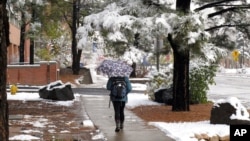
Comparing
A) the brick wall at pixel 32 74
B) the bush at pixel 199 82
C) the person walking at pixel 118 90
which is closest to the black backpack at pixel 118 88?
the person walking at pixel 118 90

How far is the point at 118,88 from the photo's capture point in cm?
1115

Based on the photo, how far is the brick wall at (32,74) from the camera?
103 ft

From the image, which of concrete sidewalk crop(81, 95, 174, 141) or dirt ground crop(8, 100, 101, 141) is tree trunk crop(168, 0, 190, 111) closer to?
concrete sidewalk crop(81, 95, 174, 141)

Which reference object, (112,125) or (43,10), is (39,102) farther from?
(43,10)

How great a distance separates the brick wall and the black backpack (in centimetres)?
2115

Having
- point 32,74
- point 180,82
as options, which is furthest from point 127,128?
point 32,74

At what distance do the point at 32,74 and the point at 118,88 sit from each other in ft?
71.0

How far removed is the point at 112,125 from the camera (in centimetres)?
1234

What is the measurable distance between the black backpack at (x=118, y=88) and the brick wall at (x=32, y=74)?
21154 millimetres

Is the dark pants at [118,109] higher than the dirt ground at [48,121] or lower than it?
higher

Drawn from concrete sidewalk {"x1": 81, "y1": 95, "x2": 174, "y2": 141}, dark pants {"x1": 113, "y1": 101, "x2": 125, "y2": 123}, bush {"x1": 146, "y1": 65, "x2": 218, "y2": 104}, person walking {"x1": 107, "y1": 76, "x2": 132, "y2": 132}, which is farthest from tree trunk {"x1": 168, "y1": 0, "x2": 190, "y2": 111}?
person walking {"x1": 107, "y1": 76, "x2": 132, "y2": 132}

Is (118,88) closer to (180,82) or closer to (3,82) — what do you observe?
(3,82)

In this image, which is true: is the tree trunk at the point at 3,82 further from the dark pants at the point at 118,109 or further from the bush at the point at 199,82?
the bush at the point at 199,82

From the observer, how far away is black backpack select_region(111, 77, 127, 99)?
11.1 m
